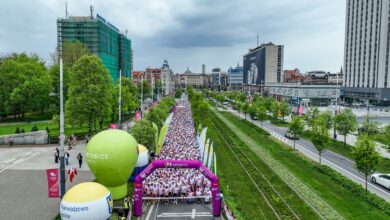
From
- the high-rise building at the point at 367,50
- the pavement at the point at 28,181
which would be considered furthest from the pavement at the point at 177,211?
the high-rise building at the point at 367,50

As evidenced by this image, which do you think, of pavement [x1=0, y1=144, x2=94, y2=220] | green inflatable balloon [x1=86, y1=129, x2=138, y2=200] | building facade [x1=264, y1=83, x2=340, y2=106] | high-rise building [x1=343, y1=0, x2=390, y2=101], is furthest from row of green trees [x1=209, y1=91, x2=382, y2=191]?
high-rise building [x1=343, y1=0, x2=390, y2=101]

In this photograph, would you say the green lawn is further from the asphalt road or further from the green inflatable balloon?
the green inflatable balloon

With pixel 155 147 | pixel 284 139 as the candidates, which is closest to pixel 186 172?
pixel 155 147

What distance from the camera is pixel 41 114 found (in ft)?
240

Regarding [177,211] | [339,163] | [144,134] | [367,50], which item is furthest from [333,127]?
[367,50]

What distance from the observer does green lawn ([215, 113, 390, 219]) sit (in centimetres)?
2186

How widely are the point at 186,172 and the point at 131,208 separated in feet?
22.8

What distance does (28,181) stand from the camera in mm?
27594

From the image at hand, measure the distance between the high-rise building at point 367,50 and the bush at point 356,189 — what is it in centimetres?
10229

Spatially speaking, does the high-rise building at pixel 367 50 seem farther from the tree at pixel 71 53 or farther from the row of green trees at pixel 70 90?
the tree at pixel 71 53

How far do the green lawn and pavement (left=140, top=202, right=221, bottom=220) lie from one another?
2.82 metres

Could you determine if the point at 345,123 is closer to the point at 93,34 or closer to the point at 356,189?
the point at 356,189

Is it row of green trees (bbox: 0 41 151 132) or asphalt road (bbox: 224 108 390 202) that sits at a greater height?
row of green trees (bbox: 0 41 151 132)

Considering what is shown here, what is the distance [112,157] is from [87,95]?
946 inches
